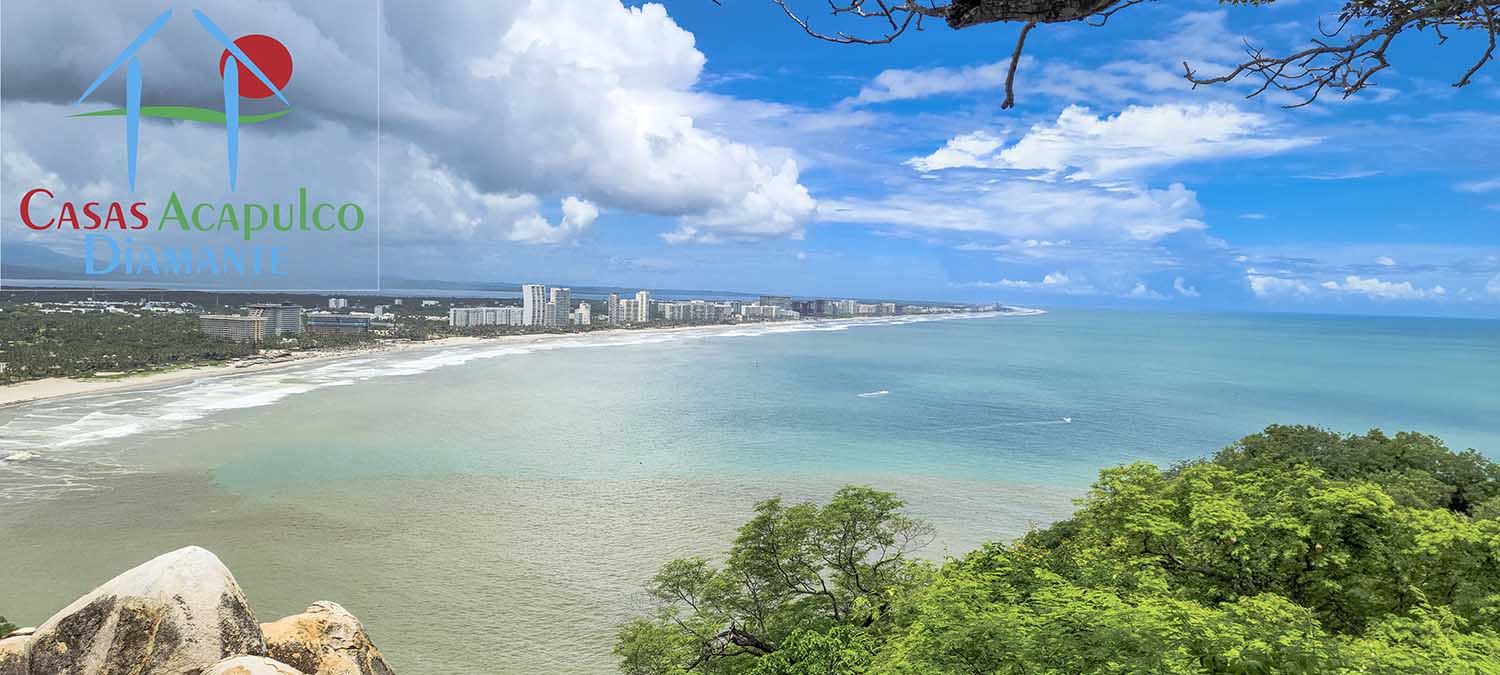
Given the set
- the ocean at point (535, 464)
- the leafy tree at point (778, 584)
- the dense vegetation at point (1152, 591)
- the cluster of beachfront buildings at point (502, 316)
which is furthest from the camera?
the cluster of beachfront buildings at point (502, 316)

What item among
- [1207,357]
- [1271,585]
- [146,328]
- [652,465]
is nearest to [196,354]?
[146,328]

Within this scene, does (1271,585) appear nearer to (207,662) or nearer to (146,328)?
(207,662)

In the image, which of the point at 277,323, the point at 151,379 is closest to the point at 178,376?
the point at 151,379

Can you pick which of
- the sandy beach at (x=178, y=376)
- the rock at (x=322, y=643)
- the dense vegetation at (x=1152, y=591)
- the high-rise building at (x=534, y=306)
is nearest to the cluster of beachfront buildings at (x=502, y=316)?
the high-rise building at (x=534, y=306)

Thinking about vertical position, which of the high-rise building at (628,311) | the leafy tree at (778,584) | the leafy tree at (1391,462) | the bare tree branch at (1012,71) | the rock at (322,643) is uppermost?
the bare tree branch at (1012,71)

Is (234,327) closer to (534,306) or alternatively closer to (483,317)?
(483,317)

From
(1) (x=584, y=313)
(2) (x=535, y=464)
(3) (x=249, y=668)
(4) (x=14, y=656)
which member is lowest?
(2) (x=535, y=464)

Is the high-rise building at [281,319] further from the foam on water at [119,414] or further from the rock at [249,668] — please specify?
the rock at [249,668]
